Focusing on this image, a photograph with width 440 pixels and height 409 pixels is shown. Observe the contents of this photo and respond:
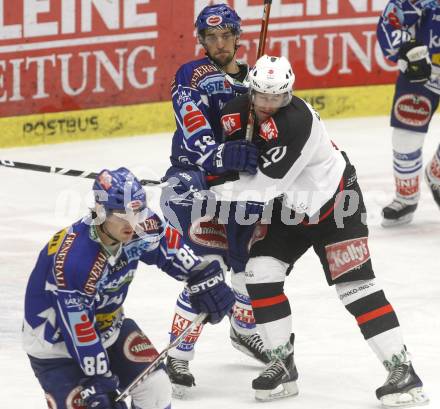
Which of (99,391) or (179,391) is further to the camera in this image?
(179,391)

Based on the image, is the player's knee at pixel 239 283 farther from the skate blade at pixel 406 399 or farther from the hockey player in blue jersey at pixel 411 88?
the hockey player in blue jersey at pixel 411 88

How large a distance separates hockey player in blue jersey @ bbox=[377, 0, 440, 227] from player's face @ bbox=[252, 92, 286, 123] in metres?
2.91

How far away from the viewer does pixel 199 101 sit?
256 inches

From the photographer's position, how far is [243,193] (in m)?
6.11

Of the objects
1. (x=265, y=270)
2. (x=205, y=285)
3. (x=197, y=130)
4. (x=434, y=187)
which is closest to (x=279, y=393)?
(x=265, y=270)

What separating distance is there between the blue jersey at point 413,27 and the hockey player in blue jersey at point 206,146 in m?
2.31

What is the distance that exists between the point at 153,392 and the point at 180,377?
3.56ft

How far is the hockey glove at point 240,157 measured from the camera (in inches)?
235

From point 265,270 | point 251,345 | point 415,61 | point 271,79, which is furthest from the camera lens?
point 415,61

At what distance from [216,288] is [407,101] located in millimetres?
3906

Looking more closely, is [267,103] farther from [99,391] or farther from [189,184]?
[99,391]

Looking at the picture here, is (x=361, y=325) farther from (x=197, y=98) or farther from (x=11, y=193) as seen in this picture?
(x=11, y=193)

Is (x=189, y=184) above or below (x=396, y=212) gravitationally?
above

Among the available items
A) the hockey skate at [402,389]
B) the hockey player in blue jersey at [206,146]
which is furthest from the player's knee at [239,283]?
the hockey skate at [402,389]
